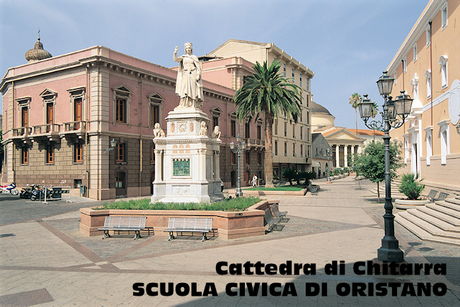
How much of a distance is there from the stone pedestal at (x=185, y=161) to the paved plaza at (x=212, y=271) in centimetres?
251

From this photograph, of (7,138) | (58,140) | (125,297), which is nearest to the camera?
(125,297)

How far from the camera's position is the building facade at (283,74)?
43750mm

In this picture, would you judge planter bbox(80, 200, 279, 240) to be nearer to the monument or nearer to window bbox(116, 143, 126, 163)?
the monument

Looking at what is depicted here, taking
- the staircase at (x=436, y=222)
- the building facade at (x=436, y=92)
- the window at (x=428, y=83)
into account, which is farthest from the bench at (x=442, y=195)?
the window at (x=428, y=83)

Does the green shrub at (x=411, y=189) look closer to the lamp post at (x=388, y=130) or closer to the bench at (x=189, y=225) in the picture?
the lamp post at (x=388, y=130)

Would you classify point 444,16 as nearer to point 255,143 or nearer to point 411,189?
point 411,189

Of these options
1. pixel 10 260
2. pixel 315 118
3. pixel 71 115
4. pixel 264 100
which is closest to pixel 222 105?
pixel 264 100

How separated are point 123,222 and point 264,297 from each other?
6877 mm

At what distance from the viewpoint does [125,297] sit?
239 inches

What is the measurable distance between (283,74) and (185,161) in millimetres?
42599

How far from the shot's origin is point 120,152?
29.0 m

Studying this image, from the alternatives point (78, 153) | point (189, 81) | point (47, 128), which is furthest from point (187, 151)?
point (47, 128)

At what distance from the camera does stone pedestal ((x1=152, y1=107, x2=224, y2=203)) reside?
44.4 ft

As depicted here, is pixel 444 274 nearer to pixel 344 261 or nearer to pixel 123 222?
pixel 344 261
